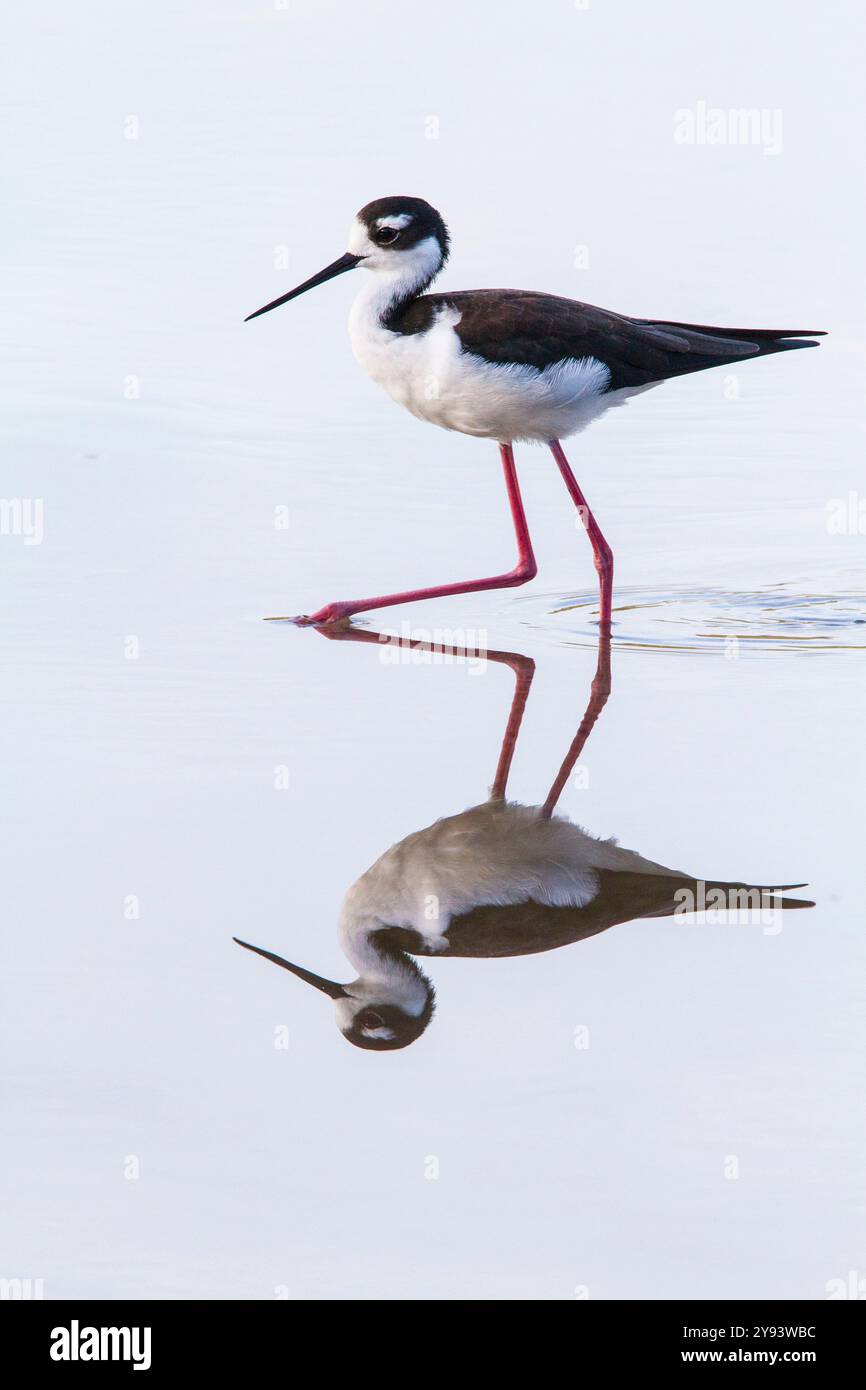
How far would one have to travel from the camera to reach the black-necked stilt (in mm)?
8039

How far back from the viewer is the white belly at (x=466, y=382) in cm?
802

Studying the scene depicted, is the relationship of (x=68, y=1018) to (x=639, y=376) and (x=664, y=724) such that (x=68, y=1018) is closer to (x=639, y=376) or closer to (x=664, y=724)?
(x=664, y=724)

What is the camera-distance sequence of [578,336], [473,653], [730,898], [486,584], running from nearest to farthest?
[730,898]
[473,653]
[578,336]
[486,584]

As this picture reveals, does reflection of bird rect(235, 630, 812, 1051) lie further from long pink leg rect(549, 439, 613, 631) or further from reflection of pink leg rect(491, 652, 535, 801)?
long pink leg rect(549, 439, 613, 631)

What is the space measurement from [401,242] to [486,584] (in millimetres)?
1374

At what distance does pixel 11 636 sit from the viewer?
7.90 m

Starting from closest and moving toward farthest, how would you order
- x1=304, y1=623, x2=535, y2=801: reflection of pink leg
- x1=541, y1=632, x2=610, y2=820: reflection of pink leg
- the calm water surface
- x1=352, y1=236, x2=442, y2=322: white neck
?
the calm water surface → x1=541, y1=632, x2=610, y2=820: reflection of pink leg → x1=304, y1=623, x2=535, y2=801: reflection of pink leg → x1=352, y1=236, x2=442, y2=322: white neck

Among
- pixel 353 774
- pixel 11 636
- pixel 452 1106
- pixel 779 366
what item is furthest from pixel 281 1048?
pixel 779 366

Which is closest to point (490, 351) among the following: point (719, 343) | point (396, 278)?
point (396, 278)

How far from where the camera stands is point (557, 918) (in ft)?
18.7

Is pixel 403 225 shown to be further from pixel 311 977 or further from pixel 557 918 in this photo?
pixel 311 977

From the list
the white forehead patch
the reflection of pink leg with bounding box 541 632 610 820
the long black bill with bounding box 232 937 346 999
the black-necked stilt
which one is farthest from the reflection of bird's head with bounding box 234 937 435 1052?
the white forehead patch

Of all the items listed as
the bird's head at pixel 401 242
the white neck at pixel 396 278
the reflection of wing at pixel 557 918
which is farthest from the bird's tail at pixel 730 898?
the bird's head at pixel 401 242

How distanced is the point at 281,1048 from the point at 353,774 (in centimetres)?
168
